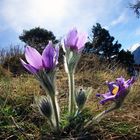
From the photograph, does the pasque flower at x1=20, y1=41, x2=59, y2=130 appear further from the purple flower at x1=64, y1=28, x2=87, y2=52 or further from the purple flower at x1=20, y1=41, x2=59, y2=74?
the purple flower at x1=64, y1=28, x2=87, y2=52

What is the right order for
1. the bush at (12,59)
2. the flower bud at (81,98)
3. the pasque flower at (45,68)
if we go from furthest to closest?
the bush at (12,59), the flower bud at (81,98), the pasque flower at (45,68)

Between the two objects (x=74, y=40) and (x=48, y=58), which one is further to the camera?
(x=74, y=40)

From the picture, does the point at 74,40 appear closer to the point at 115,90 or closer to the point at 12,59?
the point at 115,90

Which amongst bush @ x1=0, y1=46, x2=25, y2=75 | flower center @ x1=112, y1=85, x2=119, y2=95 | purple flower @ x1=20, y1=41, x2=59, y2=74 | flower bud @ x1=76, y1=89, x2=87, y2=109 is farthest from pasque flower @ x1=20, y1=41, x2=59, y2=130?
bush @ x1=0, y1=46, x2=25, y2=75

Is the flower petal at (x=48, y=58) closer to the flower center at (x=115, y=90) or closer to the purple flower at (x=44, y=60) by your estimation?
the purple flower at (x=44, y=60)

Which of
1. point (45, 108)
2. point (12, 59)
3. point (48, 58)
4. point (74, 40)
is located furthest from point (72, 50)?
point (12, 59)

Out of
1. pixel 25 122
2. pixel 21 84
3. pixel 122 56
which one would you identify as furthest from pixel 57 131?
pixel 122 56

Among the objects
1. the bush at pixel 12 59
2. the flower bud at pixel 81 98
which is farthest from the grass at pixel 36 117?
the bush at pixel 12 59

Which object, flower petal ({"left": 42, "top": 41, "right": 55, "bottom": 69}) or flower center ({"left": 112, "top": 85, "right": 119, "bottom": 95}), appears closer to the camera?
flower petal ({"left": 42, "top": 41, "right": 55, "bottom": 69})

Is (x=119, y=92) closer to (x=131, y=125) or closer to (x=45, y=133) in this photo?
(x=131, y=125)
